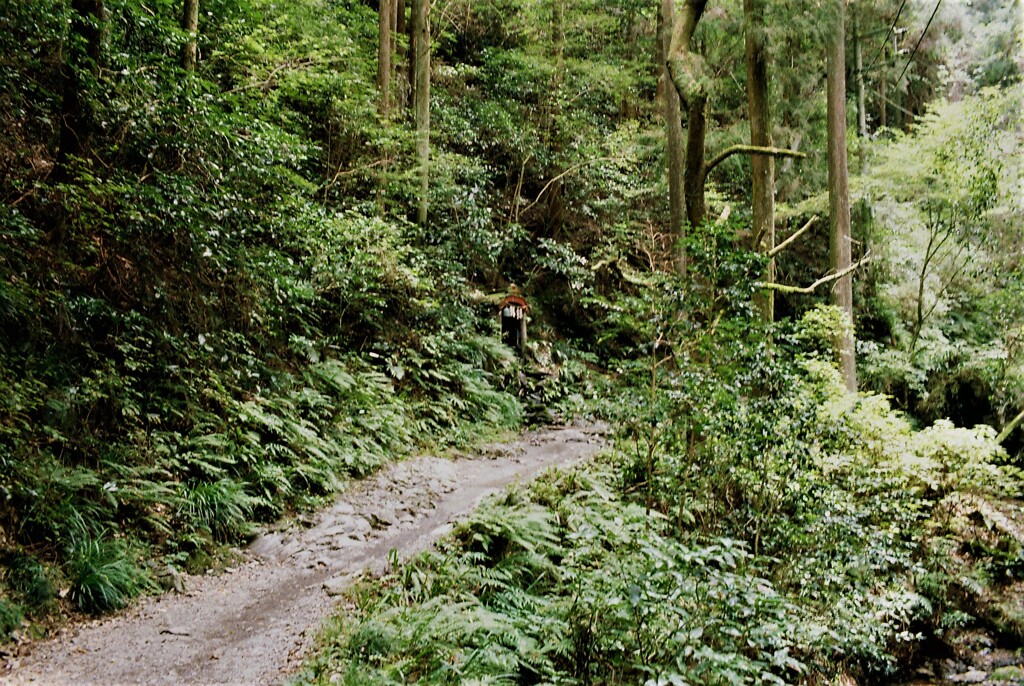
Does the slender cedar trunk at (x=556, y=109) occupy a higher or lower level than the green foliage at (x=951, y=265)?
higher

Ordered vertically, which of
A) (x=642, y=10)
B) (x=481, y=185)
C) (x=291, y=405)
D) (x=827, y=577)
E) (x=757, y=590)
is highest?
(x=642, y=10)

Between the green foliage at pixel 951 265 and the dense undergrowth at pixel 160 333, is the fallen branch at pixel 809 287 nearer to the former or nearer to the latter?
the green foliage at pixel 951 265

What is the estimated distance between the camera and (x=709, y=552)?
169 inches

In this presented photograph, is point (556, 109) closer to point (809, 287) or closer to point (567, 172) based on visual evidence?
point (567, 172)

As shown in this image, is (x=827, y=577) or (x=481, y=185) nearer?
(x=827, y=577)

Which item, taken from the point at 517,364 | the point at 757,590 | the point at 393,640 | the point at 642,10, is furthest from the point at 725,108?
the point at 393,640

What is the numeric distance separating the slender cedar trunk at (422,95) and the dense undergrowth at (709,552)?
7910 mm

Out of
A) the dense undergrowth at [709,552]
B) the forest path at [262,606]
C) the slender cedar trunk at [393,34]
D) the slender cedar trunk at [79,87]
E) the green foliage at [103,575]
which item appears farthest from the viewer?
the slender cedar trunk at [393,34]

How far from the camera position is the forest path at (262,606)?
404cm

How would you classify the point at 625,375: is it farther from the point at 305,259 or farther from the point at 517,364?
the point at 517,364

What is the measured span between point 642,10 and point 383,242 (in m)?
16.1

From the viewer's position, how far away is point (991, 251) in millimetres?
15148

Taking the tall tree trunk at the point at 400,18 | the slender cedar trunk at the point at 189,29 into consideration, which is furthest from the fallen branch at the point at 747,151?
the tall tree trunk at the point at 400,18

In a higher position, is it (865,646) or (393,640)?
(393,640)
